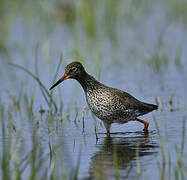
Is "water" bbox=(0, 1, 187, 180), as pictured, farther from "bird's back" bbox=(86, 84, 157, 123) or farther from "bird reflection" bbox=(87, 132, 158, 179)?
"bird's back" bbox=(86, 84, 157, 123)

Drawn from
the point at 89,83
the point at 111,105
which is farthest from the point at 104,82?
the point at 111,105

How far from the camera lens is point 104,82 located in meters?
12.3

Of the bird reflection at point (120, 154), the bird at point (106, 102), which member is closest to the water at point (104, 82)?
the bird reflection at point (120, 154)

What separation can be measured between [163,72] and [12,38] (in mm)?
5640

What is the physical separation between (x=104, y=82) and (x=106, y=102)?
12.6 feet

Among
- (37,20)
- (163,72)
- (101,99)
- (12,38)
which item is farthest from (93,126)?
(37,20)

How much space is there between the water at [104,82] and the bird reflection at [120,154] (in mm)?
12

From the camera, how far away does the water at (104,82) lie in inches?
260

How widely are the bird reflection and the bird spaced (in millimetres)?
294

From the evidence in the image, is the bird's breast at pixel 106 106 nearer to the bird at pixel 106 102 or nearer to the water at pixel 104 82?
the bird at pixel 106 102

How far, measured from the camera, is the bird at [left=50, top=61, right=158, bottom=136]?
27.8 ft

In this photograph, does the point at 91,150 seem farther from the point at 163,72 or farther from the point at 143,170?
the point at 163,72

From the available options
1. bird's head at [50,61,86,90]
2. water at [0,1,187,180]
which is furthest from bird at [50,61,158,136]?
water at [0,1,187,180]

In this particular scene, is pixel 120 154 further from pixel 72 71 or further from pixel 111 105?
pixel 72 71
